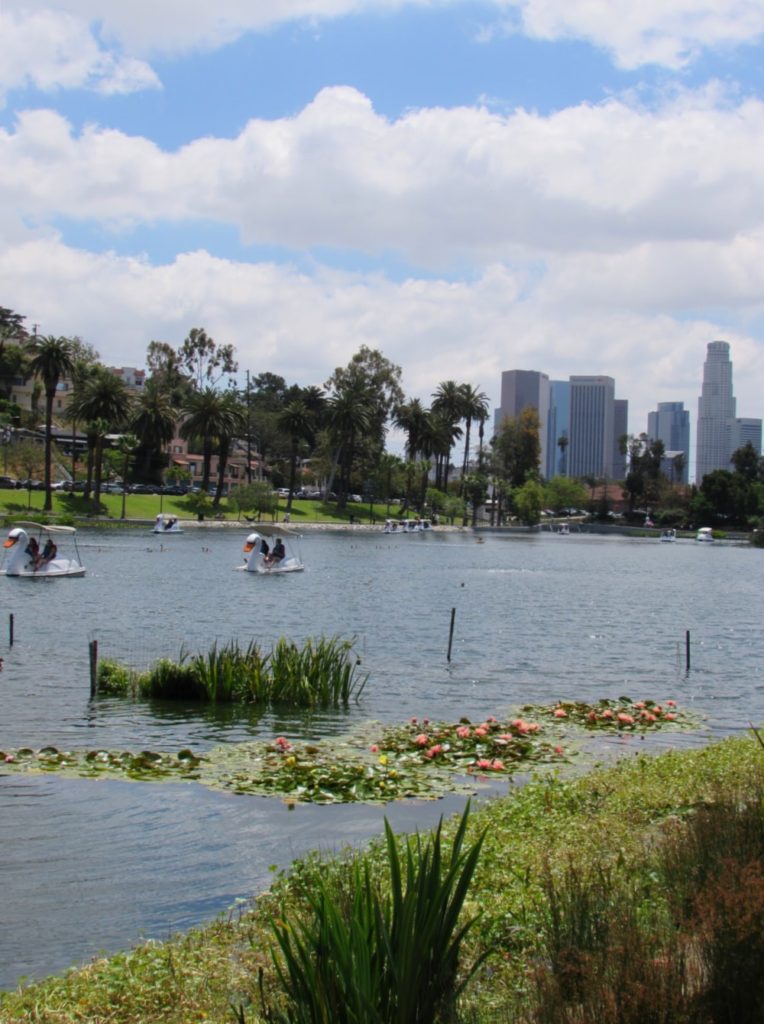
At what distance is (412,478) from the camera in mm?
194375

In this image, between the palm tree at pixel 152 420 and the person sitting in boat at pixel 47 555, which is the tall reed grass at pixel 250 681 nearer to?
the person sitting in boat at pixel 47 555

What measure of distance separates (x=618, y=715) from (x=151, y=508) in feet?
391

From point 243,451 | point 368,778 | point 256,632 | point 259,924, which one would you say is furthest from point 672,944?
point 243,451

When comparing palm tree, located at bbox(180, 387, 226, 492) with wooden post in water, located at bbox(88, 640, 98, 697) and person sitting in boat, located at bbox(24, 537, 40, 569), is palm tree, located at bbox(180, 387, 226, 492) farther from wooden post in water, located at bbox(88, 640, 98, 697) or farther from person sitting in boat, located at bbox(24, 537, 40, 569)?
wooden post in water, located at bbox(88, 640, 98, 697)

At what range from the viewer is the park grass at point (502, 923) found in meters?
7.39

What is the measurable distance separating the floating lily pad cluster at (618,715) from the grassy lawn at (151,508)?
86.5 metres

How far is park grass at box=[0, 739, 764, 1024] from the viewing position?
24.2 feet

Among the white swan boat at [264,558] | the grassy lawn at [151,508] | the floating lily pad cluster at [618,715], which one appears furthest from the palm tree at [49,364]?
the floating lily pad cluster at [618,715]

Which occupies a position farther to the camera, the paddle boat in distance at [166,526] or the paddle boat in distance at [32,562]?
the paddle boat in distance at [166,526]

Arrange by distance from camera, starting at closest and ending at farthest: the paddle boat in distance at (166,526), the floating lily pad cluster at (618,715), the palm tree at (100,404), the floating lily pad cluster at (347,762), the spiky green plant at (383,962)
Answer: the spiky green plant at (383,962), the floating lily pad cluster at (347,762), the floating lily pad cluster at (618,715), the paddle boat in distance at (166,526), the palm tree at (100,404)

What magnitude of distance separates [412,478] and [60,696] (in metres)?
171

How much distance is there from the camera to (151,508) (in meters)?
137

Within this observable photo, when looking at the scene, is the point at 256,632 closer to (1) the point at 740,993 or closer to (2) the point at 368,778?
(2) the point at 368,778

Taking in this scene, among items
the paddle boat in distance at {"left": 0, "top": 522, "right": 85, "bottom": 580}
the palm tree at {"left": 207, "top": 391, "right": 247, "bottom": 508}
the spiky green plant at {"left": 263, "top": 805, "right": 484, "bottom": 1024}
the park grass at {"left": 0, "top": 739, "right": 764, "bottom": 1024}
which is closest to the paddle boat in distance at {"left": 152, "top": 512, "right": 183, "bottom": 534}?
the palm tree at {"left": 207, "top": 391, "right": 247, "bottom": 508}
